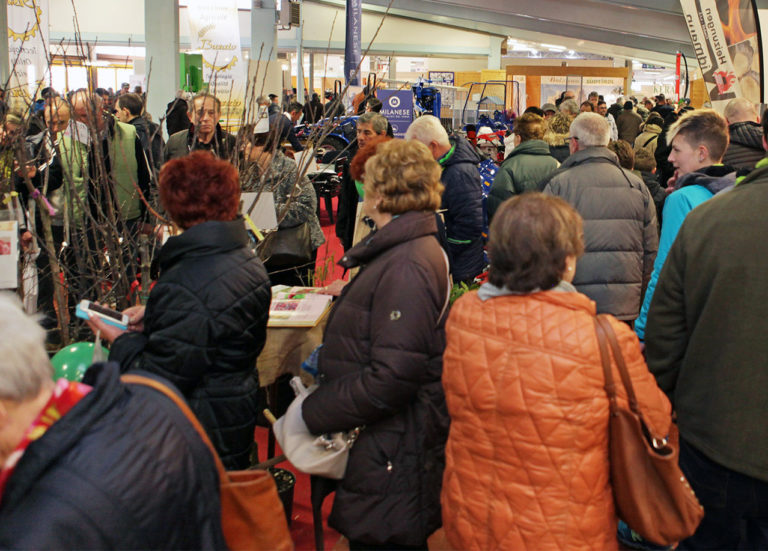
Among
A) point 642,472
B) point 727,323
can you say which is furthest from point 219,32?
point 642,472

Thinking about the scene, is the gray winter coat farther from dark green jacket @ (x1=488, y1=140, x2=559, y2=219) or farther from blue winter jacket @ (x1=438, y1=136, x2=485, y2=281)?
dark green jacket @ (x1=488, y1=140, x2=559, y2=219)

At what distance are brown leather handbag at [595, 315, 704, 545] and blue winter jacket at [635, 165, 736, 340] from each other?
4.02ft

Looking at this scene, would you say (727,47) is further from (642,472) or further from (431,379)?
(642,472)

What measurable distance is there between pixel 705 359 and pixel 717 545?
1.74 ft

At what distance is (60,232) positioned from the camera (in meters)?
5.36

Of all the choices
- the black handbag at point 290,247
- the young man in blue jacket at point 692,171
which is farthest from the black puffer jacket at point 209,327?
the black handbag at point 290,247

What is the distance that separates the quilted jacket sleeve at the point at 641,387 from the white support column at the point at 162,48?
943 cm

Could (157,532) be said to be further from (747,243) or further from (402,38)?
(402,38)

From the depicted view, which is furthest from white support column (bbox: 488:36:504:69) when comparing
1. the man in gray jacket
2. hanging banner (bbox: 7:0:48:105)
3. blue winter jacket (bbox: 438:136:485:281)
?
the man in gray jacket

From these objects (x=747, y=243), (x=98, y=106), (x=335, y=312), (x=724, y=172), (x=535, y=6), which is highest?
(x=535, y=6)

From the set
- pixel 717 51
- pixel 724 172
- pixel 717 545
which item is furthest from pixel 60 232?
pixel 717 51

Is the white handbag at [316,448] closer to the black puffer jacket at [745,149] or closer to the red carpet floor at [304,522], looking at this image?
the red carpet floor at [304,522]

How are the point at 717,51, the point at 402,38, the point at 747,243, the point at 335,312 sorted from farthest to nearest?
the point at 402,38 < the point at 717,51 < the point at 335,312 < the point at 747,243

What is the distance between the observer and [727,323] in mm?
1988
